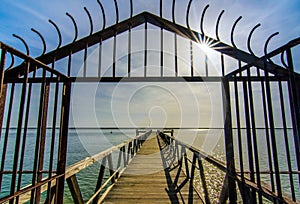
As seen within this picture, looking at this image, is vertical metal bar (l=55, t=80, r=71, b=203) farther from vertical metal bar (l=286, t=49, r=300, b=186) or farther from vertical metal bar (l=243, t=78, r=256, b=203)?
vertical metal bar (l=286, t=49, r=300, b=186)

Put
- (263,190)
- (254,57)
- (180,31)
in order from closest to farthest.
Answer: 1. (263,190)
2. (254,57)
3. (180,31)

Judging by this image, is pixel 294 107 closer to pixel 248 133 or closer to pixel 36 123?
pixel 248 133

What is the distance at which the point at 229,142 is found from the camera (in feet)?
6.93

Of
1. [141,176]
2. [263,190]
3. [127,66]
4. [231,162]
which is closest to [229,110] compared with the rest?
[231,162]

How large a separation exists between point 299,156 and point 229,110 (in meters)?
0.90

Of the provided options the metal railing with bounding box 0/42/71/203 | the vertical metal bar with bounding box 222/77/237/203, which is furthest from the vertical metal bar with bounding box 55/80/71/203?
the vertical metal bar with bounding box 222/77/237/203

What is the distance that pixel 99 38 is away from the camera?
2199 mm

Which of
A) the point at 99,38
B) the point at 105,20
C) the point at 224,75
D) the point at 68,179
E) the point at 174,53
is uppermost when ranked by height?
the point at 105,20

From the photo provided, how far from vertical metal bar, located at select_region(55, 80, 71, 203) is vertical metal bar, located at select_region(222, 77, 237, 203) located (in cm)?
170

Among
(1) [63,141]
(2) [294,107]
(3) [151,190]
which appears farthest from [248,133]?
(3) [151,190]

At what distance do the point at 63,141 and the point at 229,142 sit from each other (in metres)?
1.77

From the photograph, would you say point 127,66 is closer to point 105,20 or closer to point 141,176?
point 105,20

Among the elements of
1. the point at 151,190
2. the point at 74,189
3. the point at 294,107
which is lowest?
the point at 151,190

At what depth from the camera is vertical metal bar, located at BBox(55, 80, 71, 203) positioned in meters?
2.00
